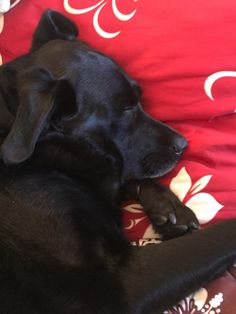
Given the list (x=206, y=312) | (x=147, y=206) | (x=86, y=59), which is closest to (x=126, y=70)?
(x=86, y=59)

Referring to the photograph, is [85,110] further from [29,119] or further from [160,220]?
[160,220]

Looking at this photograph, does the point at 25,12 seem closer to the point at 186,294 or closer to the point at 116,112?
the point at 116,112

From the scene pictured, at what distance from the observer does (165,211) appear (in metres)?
1.42

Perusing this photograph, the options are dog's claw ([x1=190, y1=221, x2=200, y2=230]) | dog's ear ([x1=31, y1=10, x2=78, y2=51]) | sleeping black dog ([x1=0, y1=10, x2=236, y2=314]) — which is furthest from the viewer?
dog's ear ([x1=31, y1=10, x2=78, y2=51])

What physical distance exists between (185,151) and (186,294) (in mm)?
368

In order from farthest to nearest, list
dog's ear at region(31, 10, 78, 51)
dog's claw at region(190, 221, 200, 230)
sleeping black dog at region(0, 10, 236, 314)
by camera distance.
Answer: dog's ear at region(31, 10, 78, 51), dog's claw at region(190, 221, 200, 230), sleeping black dog at region(0, 10, 236, 314)

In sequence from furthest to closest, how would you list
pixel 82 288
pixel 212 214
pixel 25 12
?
→ pixel 25 12 < pixel 212 214 < pixel 82 288

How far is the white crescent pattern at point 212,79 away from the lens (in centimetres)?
147

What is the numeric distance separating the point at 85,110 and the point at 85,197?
21 centimetres

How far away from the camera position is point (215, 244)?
1.33m

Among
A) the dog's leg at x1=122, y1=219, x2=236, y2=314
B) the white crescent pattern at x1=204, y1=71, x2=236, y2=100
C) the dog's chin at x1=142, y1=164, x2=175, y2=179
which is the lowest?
the dog's leg at x1=122, y1=219, x2=236, y2=314

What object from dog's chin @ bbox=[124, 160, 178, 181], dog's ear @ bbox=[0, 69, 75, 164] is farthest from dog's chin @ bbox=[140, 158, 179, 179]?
dog's ear @ bbox=[0, 69, 75, 164]

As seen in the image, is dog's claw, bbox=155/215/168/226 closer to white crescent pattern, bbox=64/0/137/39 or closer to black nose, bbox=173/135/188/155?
black nose, bbox=173/135/188/155

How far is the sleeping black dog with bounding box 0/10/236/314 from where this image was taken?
1.27 m
